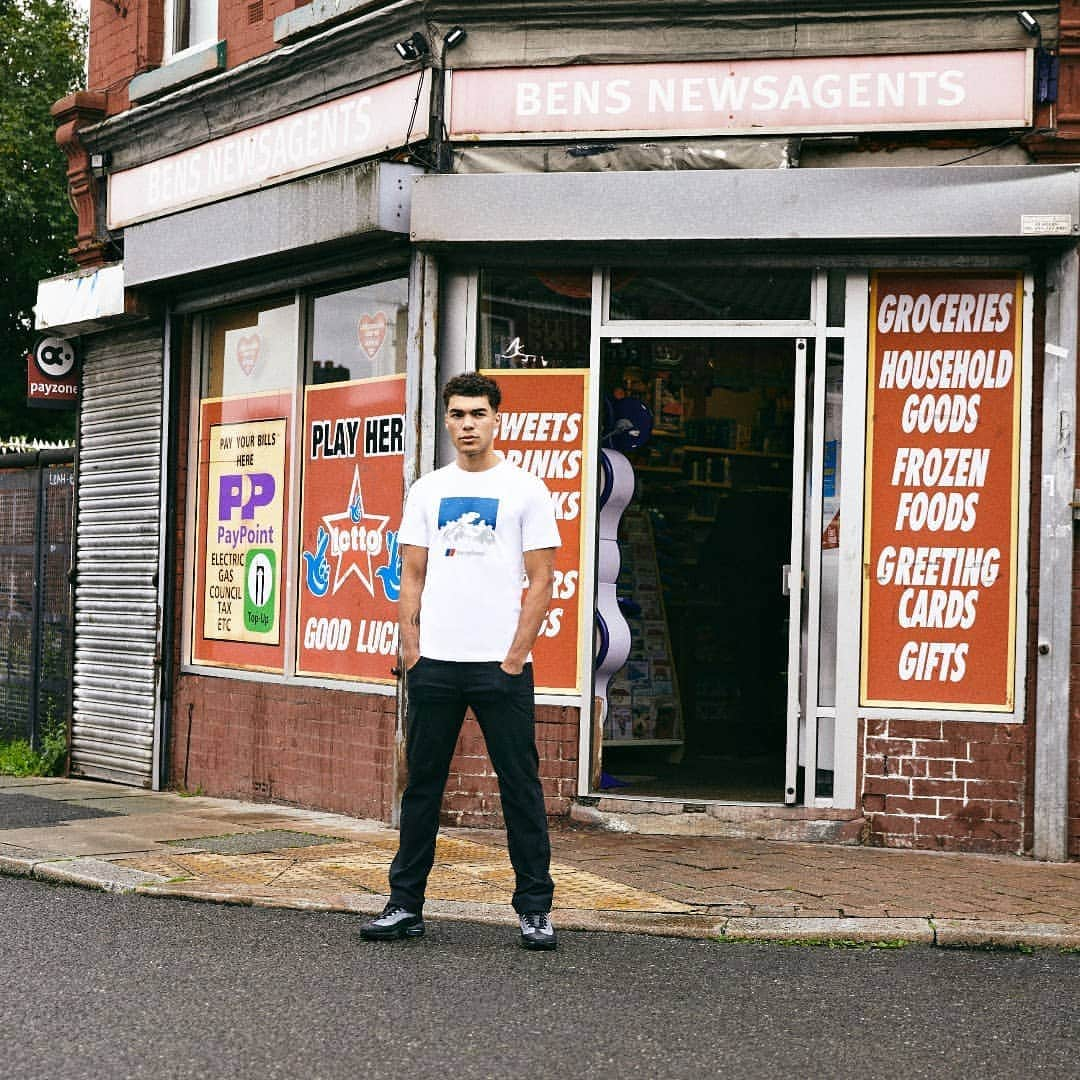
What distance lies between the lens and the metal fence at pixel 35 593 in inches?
482

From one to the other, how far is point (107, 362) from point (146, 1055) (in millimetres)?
8034

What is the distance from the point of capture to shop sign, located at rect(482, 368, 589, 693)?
8.97 metres

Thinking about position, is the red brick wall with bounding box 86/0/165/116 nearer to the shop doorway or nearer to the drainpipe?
the shop doorway

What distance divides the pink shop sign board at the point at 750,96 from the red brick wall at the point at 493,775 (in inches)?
125

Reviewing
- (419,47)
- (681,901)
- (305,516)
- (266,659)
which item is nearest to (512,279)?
(419,47)

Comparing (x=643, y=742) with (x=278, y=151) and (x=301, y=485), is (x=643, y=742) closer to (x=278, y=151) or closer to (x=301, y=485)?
(x=301, y=485)

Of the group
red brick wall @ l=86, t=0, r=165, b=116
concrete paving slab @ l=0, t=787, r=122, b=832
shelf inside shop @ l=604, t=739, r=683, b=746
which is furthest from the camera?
red brick wall @ l=86, t=0, r=165, b=116

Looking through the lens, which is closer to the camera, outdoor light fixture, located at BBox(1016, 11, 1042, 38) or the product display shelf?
outdoor light fixture, located at BBox(1016, 11, 1042, 38)

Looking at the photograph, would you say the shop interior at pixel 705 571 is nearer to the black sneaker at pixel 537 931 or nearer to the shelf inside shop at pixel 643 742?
the shelf inside shop at pixel 643 742

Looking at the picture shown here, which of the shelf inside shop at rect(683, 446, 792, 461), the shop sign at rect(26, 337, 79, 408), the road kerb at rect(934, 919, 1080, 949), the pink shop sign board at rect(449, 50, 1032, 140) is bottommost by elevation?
the road kerb at rect(934, 919, 1080, 949)

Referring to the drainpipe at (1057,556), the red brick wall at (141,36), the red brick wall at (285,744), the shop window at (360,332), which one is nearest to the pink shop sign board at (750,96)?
the drainpipe at (1057,556)

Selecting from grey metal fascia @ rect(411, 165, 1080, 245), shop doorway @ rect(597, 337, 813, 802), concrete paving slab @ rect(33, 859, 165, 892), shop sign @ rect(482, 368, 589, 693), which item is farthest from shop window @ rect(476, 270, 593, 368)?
concrete paving slab @ rect(33, 859, 165, 892)

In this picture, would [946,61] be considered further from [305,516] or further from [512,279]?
[305,516]

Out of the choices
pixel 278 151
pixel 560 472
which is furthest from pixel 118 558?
pixel 560 472
